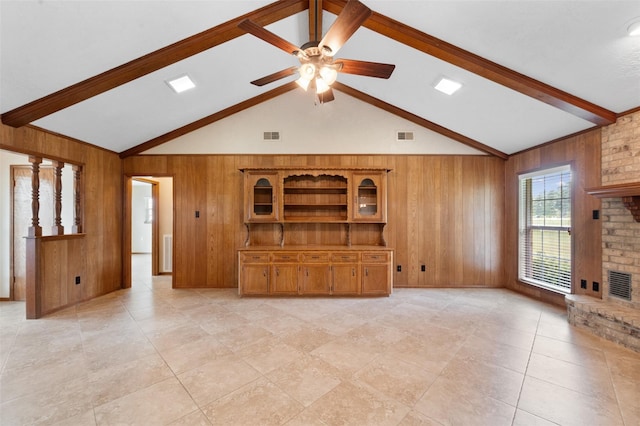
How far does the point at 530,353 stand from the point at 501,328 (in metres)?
0.56

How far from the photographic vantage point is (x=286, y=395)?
1893mm

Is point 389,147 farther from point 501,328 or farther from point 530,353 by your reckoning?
point 530,353

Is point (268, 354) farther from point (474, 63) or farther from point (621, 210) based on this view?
point (621, 210)

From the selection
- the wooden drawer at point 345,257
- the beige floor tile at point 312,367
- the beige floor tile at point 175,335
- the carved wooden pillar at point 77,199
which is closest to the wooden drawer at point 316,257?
the wooden drawer at point 345,257

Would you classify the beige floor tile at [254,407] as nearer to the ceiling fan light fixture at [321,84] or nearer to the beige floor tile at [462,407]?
the beige floor tile at [462,407]

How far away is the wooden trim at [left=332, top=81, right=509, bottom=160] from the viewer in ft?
15.0

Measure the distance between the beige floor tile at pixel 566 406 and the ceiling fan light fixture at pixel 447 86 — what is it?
11.0 feet

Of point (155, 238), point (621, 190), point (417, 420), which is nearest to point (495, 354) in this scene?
point (417, 420)

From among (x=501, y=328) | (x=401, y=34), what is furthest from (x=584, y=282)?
(x=401, y=34)

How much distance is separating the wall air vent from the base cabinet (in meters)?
2.66

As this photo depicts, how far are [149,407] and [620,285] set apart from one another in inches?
197

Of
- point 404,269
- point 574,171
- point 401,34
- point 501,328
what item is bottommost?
point 501,328

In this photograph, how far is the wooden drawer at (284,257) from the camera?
4145 mm

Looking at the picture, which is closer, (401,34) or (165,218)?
(401,34)
